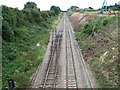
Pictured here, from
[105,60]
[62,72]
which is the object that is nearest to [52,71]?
[62,72]

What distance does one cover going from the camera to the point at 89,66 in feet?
60.3

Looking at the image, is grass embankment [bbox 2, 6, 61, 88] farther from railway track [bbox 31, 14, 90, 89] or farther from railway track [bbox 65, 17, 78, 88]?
railway track [bbox 65, 17, 78, 88]

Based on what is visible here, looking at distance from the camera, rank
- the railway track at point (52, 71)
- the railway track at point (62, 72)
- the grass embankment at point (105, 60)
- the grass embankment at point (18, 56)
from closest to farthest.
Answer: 1. the grass embankment at point (105, 60)
2. the railway track at point (62, 72)
3. the railway track at point (52, 71)
4. the grass embankment at point (18, 56)

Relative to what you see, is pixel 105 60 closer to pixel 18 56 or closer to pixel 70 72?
pixel 70 72

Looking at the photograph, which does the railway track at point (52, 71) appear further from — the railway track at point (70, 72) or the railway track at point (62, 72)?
the railway track at point (70, 72)

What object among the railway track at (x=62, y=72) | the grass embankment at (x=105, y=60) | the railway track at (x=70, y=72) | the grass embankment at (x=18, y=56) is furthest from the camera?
the grass embankment at (x=18, y=56)

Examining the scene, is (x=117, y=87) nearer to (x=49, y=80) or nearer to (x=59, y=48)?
(x=49, y=80)

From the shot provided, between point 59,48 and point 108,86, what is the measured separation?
47.3 ft

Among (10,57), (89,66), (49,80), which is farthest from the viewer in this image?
(10,57)

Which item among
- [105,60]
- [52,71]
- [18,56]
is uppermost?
[105,60]

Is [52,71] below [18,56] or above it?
below

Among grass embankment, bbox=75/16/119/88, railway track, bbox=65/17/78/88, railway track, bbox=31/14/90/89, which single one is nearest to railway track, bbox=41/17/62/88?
railway track, bbox=31/14/90/89

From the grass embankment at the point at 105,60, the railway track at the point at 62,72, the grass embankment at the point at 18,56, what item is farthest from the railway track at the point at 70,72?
the grass embankment at the point at 18,56

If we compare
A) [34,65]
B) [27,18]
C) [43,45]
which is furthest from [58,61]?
[27,18]
